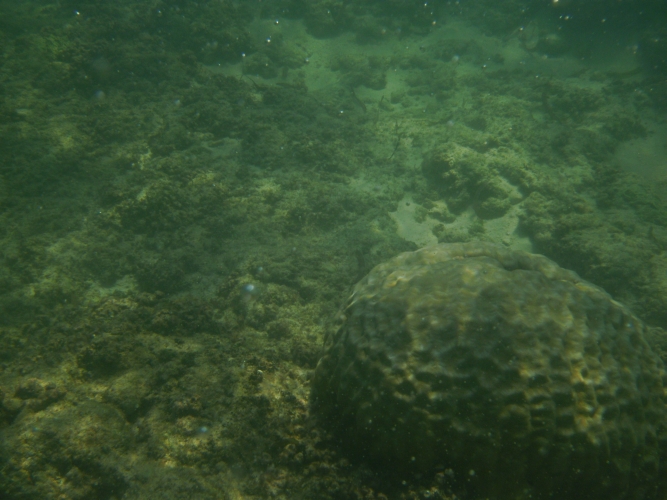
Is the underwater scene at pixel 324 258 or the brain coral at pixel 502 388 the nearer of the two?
the brain coral at pixel 502 388

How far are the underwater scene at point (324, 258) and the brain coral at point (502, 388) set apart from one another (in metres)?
0.02

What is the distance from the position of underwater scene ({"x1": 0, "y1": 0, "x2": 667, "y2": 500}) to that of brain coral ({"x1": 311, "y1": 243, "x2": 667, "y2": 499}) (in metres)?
0.02

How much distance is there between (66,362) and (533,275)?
5721 millimetres

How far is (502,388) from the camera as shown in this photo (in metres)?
3.05

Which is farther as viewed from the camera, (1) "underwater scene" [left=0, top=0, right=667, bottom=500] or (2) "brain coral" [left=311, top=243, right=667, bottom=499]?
(1) "underwater scene" [left=0, top=0, right=667, bottom=500]

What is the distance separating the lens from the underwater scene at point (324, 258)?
10.2ft

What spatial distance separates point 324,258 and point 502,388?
3885mm

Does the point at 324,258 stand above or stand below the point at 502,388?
below

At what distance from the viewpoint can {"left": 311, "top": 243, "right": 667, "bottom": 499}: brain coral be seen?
2945 mm

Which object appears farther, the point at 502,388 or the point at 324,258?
the point at 324,258

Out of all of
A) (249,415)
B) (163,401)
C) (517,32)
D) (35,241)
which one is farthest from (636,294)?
(517,32)

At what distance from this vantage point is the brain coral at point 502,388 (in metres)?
2.95

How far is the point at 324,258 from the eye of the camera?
636 cm

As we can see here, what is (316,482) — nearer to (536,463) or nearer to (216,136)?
(536,463)
